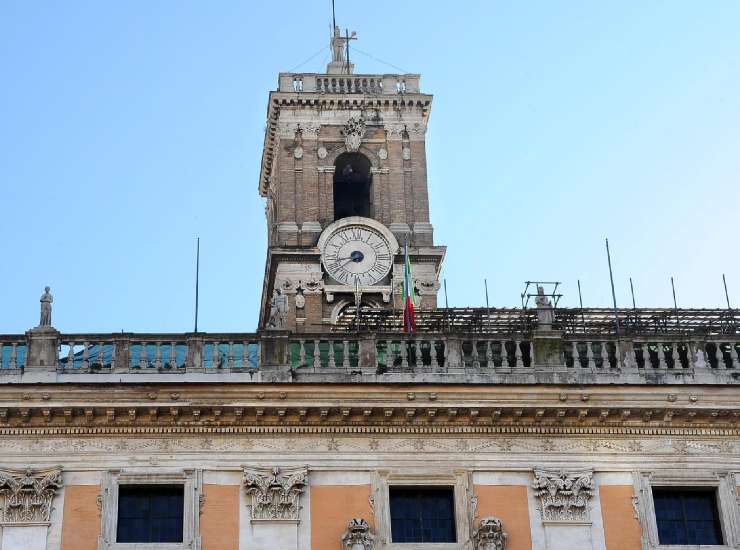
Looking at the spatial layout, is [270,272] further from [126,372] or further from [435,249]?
[126,372]


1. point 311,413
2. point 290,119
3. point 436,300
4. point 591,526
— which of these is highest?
point 290,119

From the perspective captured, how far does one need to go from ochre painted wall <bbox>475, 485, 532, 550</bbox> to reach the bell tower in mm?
19198

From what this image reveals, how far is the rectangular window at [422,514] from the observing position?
2947 centimetres

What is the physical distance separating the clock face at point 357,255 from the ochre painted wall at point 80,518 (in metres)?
21.9

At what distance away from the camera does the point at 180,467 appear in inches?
1162

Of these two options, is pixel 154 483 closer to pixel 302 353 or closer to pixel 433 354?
pixel 302 353

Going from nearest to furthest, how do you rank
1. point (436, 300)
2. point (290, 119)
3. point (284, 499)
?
point (284, 499)
point (436, 300)
point (290, 119)

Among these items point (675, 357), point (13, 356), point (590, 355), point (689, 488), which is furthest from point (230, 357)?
point (689, 488)

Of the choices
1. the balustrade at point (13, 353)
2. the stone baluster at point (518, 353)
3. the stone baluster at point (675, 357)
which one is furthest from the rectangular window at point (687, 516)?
the balustrade at point (13, 353)

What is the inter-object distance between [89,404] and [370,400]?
548 centimetres

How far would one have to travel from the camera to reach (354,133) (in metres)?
53.2

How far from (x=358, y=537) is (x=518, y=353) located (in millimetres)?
5210

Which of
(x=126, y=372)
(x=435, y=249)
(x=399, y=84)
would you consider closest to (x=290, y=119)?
(x=399, y=84)

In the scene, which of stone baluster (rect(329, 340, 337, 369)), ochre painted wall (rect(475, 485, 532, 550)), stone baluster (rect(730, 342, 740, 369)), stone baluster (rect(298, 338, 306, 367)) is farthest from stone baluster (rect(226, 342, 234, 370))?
stone baluster (rect(730, 342, 740, 369))
